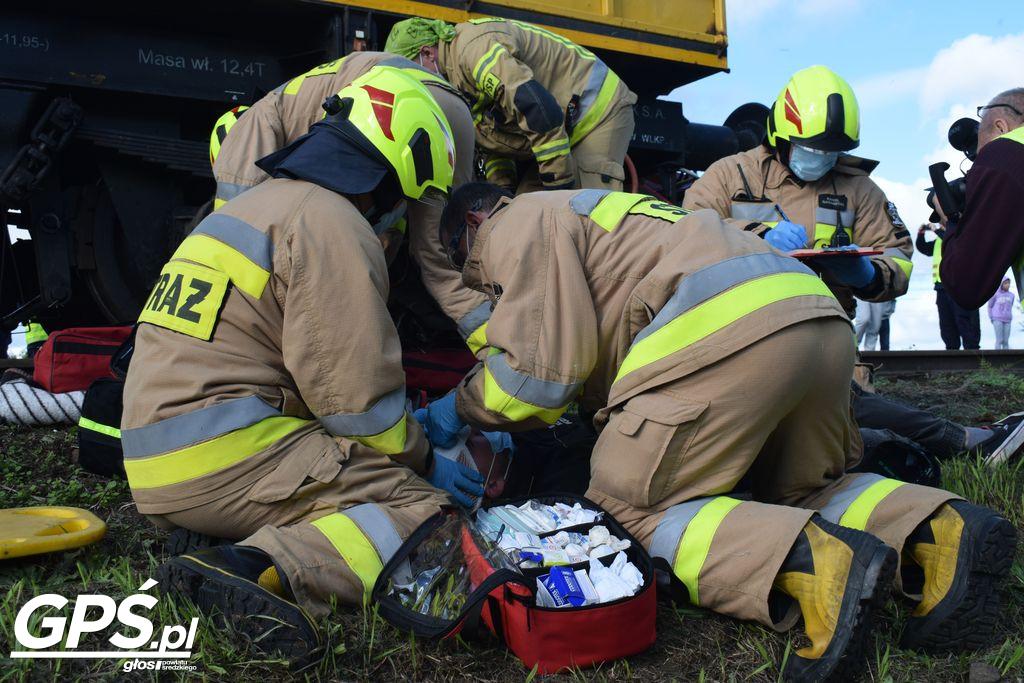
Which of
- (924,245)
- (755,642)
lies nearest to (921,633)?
(755,642)

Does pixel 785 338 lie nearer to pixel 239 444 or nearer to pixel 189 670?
pixel 239 444

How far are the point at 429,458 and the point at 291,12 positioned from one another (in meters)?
3.26

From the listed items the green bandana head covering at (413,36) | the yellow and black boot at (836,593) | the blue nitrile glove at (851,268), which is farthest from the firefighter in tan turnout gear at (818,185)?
the yellow and black boot at (836,593)

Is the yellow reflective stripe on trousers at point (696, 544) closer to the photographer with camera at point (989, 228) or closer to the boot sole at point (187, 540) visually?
the boot sole at point (187, 540)

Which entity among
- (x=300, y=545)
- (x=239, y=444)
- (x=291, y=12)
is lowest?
(x=300, y=545)

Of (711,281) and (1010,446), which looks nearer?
(711,281)

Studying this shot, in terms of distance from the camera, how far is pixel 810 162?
4.20 metres

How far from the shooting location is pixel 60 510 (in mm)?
2867

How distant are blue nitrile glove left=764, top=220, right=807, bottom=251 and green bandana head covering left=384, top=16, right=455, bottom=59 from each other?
2.19 metres

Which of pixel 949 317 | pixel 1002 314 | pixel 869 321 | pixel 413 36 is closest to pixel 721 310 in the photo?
pixel 413 36

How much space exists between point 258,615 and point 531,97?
10.9 feet

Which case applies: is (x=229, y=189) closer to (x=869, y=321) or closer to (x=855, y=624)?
(x=855, y=624)

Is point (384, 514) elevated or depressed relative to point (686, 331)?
depressed

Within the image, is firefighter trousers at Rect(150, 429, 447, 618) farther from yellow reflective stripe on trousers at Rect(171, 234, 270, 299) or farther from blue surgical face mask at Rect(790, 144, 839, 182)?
blue surgical face mask at Rect(790, 144, 839, 182)
